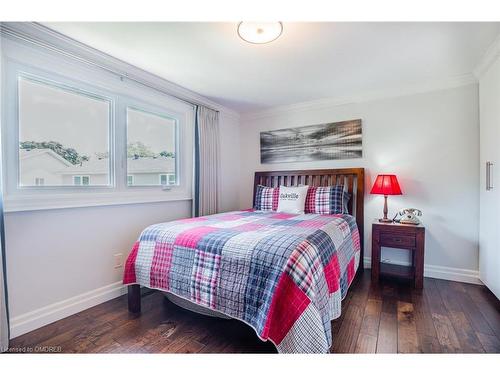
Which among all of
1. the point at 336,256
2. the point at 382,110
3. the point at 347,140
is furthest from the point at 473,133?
the point at 336,256

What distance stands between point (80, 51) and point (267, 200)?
232 cm

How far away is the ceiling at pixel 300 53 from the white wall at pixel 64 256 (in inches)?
54.8

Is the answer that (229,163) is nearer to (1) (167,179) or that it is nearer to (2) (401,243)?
(1) (167,179)

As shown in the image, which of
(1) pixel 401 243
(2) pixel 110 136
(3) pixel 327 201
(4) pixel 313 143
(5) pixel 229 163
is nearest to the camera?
(2) pixel 110 136

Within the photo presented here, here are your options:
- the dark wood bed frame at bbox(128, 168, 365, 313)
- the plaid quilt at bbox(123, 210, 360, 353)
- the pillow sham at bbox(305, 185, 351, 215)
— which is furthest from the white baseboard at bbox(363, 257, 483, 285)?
the plaid quilt at bbox(123, 210, 360, 353)

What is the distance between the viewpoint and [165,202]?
2775 mm

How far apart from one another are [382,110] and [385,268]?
188cm

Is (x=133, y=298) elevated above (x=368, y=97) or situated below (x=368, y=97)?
below

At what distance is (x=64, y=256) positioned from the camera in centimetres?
192

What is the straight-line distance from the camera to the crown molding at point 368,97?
256 centimetres

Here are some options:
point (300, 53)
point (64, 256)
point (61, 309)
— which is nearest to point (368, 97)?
point (300, 53)
